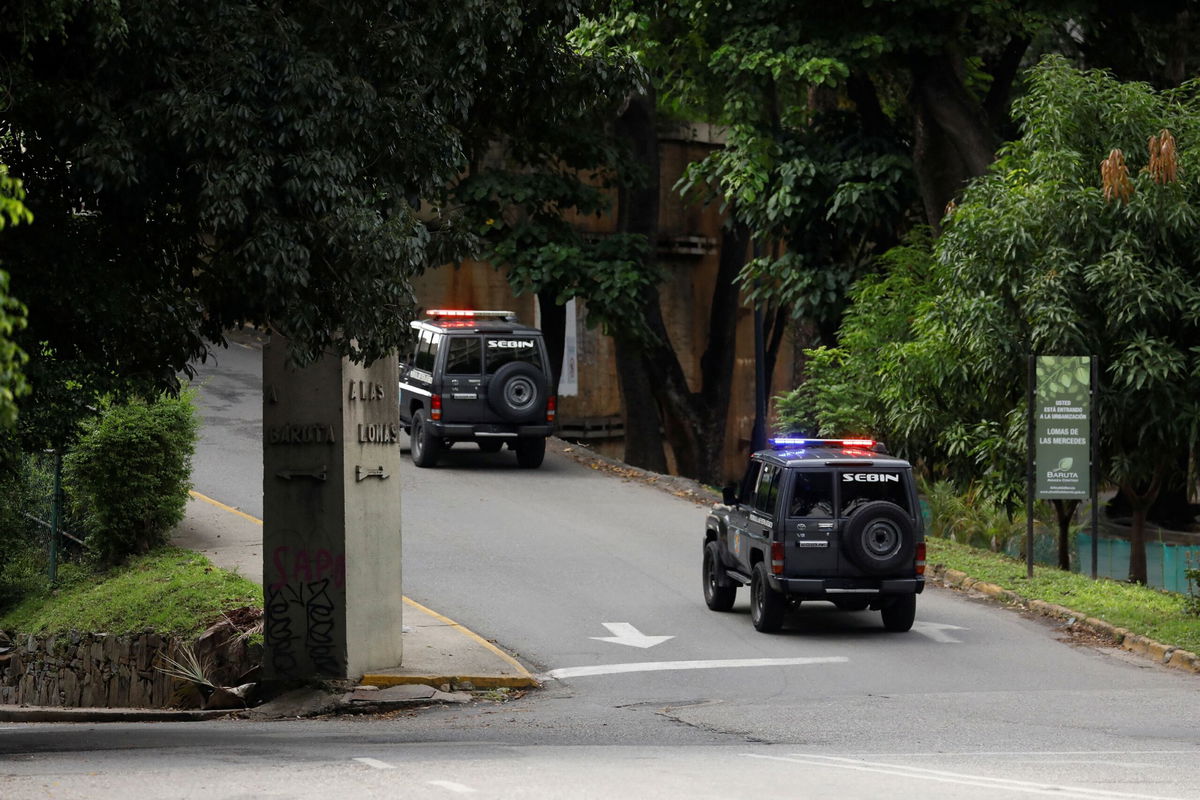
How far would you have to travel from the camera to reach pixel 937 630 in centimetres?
1756

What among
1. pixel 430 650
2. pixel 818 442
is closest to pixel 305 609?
pixel 430 650

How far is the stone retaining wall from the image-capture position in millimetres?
16797

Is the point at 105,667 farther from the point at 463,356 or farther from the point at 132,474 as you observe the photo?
the point at 463,356

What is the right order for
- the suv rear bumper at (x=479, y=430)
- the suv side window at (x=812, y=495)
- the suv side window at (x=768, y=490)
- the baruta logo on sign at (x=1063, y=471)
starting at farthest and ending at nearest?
the suv rear bumper at (x=479, y=430) < the baruta logo on sign at (x=1063, y=471) < the suv side window at (x=768, y=490) < the suv side window at (x=812, y=495)

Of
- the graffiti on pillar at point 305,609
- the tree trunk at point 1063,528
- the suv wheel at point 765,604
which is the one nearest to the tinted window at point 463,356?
the tree trunk at point 1063,528

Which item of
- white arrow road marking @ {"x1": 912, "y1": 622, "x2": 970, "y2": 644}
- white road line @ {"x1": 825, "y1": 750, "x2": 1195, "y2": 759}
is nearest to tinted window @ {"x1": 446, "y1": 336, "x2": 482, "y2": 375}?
white arrow road marking @ {"x1": 912, "y1": 622, "x2": 970, "y2": 644}

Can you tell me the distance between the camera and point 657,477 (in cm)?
2864

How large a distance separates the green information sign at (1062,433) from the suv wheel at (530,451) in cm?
1066

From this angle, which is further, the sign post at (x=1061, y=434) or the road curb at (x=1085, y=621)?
Answer: the sign post at (x=1061, y=434)

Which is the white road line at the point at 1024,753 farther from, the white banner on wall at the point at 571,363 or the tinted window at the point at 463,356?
the white banner on wall at the point at 571,363

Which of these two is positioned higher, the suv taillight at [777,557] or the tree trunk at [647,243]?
the tree trunk at [647,243]

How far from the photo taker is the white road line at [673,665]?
15492 mm

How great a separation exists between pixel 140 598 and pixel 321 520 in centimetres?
523

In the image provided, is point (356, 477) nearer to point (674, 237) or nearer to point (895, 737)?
point (895, 737)
